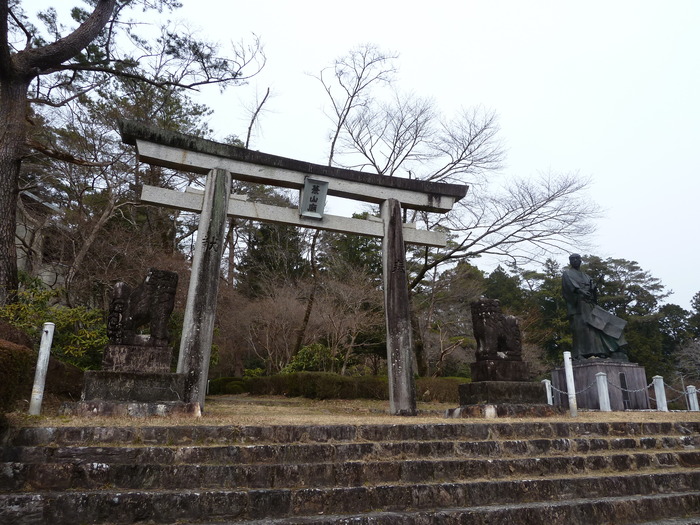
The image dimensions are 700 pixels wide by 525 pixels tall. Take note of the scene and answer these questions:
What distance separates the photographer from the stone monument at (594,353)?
11.7 meters

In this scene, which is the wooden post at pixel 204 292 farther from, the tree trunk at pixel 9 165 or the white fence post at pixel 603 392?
the white fence post at pixel 603 392

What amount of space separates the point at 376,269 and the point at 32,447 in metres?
20.3

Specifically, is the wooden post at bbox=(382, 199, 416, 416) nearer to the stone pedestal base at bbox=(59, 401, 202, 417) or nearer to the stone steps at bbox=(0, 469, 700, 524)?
the stone pedestal base at bbox=(59, 401, 202, 417)

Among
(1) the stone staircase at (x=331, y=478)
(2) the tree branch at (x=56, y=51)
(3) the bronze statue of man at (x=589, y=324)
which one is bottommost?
(1) the stone staircase at (x=331, y=478)

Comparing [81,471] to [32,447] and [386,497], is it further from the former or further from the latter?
[386,497]

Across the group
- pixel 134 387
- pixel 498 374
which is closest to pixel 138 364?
pixel 134 387

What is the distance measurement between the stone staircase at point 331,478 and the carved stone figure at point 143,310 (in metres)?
2.33

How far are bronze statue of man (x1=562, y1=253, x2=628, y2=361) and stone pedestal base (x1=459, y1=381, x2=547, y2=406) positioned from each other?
524 cm

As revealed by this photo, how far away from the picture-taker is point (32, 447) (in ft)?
13.9

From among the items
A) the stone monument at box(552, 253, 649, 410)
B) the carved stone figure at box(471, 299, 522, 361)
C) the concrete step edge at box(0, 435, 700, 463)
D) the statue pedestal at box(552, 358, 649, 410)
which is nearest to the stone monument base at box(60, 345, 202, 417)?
the concrete step edge at box(0, 435, 700, 463)

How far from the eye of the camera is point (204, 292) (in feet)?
24.8

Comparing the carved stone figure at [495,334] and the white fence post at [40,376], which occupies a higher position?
the carved stone figure at [495,334]

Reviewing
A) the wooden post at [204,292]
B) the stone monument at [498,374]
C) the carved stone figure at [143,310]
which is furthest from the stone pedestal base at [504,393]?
the carved stone figure at [143,310]

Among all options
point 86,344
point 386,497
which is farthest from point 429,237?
point 86,344
